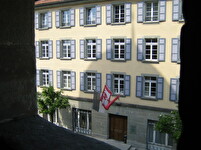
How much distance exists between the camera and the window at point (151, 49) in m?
16.1

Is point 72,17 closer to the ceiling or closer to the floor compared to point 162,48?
closer to the ceiling

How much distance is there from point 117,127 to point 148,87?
13.3 feet

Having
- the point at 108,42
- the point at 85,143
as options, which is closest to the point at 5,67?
the point at 85,143

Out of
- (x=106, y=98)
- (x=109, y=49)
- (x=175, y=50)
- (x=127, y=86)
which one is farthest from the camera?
(x=109, y=49)

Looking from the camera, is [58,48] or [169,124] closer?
[169,124]

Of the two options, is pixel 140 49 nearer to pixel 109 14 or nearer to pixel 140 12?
pixel 140 12

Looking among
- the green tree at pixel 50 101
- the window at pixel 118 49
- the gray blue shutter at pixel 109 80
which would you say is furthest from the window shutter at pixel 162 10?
the green tree at pixel 50 101

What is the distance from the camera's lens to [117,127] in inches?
729

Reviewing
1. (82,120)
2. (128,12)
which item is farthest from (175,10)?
(82,120)

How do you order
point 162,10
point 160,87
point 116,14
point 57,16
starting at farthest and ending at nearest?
point 57,16 → point 116,14 → point 160,87 → point 162,10

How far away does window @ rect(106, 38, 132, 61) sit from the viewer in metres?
17.2

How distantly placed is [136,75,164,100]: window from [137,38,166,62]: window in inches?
49.0

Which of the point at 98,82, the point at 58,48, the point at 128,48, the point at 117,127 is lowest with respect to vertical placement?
the point at 117,127

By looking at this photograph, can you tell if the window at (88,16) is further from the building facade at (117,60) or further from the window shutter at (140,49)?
the window shutter at (140,49)
